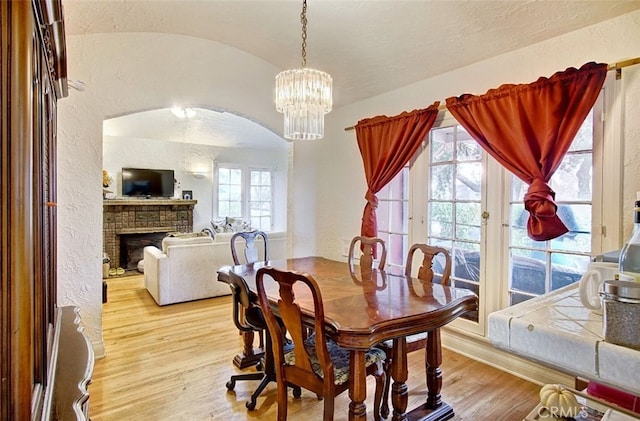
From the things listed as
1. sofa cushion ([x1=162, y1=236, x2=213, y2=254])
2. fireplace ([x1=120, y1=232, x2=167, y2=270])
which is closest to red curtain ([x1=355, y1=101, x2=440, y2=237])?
sofa cushion ([x1=162, y1=236, x2=213, y2=254])

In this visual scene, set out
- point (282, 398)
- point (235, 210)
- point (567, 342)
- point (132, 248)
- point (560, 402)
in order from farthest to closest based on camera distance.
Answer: point (235, 210) → point (132, 248) → point (282, 398) → point (560, 402) → point (567, 342)

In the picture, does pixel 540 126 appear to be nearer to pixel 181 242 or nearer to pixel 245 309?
pixel 245 309

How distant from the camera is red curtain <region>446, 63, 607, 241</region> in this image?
87.4 inches

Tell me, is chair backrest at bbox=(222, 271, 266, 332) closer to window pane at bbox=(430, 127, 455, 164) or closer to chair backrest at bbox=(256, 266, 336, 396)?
chair backrest at bbox=(256, 266, 336, 396)

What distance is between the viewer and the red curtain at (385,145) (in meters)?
3.20

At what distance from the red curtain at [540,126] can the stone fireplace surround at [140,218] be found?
6158mm

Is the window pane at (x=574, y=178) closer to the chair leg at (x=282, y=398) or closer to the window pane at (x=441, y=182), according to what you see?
the window pane at (x=441, y=182)

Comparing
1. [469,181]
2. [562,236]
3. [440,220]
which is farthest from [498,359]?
[469,181]

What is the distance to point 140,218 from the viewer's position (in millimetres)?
6867

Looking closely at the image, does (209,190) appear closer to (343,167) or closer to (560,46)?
(343,167)

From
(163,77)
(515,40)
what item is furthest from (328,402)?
(163,77)

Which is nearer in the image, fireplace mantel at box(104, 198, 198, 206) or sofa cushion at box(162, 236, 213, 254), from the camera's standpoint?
sofa cushion at box(162, 236, 213, 254)

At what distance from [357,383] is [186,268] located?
3246 millimetres

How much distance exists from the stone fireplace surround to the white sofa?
2309mm
